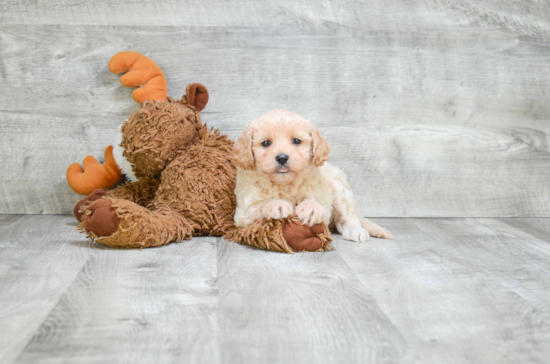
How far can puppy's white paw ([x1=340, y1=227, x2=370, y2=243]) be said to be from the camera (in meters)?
1.77

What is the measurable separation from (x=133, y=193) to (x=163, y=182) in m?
0.18

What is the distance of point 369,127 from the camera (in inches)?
86.0

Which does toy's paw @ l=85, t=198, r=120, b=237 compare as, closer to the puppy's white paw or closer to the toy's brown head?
the toy's brown head

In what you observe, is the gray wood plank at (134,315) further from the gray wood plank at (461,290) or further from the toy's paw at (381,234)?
the toy's paw at (381,234)

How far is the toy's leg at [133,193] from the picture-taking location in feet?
6.18

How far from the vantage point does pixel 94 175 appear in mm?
1985

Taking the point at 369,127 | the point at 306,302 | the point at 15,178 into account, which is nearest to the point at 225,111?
the point at 369,127

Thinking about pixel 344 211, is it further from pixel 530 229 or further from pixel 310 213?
pixel 530 229

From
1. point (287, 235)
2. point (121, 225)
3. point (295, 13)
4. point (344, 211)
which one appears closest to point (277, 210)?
point (287, 235)

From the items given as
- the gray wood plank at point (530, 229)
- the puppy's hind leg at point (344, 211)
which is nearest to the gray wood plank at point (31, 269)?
the puppy's hind leg at point (344, 211)

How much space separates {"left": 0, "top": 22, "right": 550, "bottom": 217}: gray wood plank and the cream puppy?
0.55 metres

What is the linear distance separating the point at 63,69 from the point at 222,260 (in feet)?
3.88

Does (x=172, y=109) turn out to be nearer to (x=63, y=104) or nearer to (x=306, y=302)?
(x=63, y=104)

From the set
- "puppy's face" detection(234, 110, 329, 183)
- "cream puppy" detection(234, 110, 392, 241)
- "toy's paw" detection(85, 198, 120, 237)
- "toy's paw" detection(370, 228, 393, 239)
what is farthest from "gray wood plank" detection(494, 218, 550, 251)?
"toy's paw" detection(85, 198, 120, 237)
